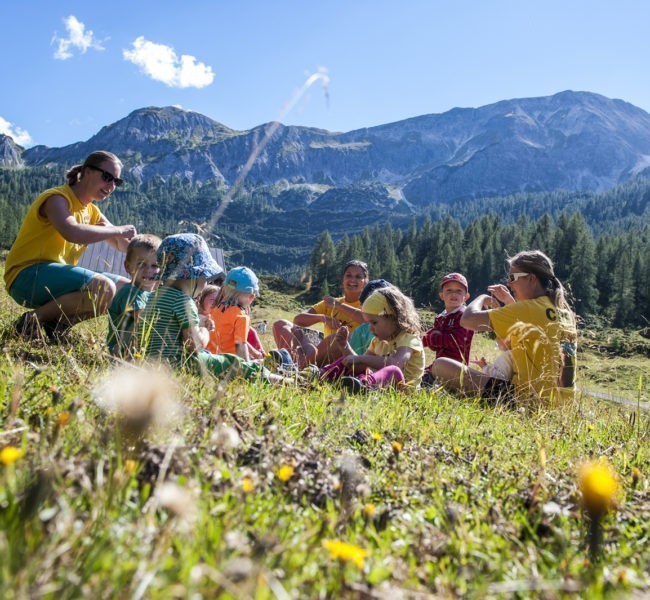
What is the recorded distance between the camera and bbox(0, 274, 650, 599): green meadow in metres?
1.03

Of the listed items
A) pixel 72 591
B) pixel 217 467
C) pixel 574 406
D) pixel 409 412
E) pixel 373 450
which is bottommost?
pixel 574 406

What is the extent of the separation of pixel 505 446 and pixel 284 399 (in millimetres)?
1271

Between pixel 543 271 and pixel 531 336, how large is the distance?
682mm

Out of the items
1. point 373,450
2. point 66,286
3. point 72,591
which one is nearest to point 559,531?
point 373,450

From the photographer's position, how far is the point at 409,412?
3.16m

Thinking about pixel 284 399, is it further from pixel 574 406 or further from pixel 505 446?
pixel 574 406

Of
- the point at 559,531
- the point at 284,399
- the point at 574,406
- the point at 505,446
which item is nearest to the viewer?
the point at 559,531

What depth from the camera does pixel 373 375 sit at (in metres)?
4.16

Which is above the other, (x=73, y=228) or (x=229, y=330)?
(x=73, y=228)

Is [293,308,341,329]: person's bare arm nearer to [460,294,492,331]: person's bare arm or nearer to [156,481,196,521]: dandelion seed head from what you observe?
[460,294,492,331]: person's bare arm

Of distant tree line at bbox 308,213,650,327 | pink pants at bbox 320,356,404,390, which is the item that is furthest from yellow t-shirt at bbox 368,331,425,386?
distant tree line at bbox 308,213,650,327

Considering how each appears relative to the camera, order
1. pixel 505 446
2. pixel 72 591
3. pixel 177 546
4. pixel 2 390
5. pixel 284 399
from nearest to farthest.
→ 1. pixel 72 591
2. pixel 177 546
3. pixel 2 390
4. pixel 505 446
5. pixel 284 399

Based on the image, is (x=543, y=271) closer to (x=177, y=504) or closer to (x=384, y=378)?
(x=384, y=378)

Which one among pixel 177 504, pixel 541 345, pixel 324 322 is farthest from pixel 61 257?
pixel 541 345
